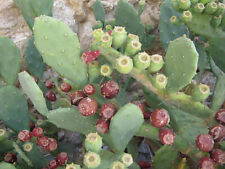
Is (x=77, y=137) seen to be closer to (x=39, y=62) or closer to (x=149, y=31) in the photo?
(x=39, y=62)

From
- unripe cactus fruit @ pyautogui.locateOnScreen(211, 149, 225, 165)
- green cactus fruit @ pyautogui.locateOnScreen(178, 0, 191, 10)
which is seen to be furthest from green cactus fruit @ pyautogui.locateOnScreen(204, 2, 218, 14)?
unripe cactus fruit @ pyautogui.locateOnScreen(211, 149, 225, 165)

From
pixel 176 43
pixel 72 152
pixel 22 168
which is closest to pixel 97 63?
pixel 176 43

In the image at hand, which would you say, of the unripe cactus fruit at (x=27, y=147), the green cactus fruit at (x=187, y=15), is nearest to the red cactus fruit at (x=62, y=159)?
the unripe cactus fruit at (x=27, y=147)

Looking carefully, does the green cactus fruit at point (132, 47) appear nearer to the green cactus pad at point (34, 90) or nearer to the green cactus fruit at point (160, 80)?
the green cactus fruit at point (160, 80)

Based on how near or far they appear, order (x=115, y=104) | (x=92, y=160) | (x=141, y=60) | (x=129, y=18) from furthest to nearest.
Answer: (x=129, y=18) < (x=115, y=104) < (x=141, y=60) < (x=92, y=160)

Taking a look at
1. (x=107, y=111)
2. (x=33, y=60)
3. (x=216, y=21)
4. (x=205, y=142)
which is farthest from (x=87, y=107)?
(x=216, y=21)

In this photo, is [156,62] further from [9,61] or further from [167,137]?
[9,61]
